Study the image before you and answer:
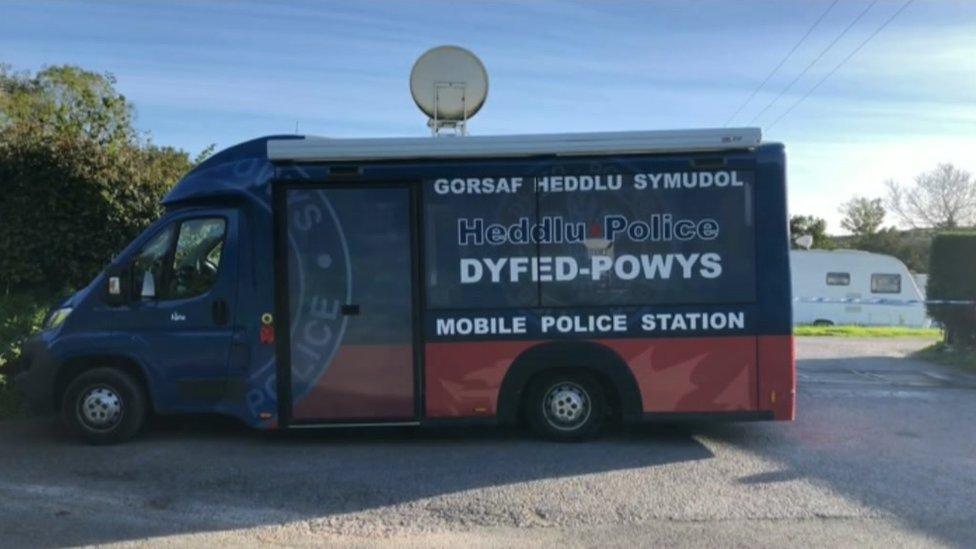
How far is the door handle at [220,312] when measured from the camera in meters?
7.13

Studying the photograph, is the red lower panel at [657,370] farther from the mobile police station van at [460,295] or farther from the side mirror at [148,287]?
the side mirror at [148,287]

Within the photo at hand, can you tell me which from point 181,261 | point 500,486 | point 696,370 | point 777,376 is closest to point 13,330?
point 181,261

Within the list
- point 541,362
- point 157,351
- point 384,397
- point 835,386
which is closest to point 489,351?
point 541,362

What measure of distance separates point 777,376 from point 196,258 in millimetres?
5140

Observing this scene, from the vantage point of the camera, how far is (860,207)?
5497 centimetres

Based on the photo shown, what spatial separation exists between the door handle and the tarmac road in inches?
43.6

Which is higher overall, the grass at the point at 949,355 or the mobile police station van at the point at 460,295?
the mobile police station van at the point at 460,295

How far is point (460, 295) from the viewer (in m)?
7.12

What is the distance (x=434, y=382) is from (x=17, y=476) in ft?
10.8

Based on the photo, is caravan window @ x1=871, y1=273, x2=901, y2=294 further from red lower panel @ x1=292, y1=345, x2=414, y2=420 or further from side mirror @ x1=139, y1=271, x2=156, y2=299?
side mirror @ x1=139, y1=271, x2=156, y2=299

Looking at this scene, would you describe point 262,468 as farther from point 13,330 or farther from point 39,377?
point 13,330

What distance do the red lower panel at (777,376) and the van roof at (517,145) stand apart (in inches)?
67.2

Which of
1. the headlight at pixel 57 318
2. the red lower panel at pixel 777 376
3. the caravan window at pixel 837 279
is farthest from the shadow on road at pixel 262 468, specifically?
the caravan window at pixel 837 279

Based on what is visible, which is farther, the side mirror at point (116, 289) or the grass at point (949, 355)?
the grass at point (949, 355)
